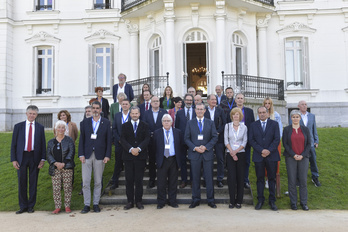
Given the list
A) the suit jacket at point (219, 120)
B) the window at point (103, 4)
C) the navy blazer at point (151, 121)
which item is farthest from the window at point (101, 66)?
the suit jacket at point (219, 120)

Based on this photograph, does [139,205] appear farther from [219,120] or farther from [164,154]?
[219,120]

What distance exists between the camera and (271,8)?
14.2m

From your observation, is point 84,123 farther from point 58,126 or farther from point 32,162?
point 32,162

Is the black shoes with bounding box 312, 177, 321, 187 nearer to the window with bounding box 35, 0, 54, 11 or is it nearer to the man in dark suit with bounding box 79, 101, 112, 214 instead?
the man in dark suit with bounding box 79, 101, 112, 214

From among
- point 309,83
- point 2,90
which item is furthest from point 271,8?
point 2,90

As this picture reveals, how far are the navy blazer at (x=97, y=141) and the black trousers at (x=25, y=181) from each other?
3.22 feet

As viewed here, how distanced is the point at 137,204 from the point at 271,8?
36.7 ft

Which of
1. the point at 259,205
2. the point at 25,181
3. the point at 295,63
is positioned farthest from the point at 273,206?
the point at 295,63

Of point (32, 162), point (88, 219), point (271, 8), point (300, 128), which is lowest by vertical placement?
point (88, 219)

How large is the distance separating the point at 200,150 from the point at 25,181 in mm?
3317

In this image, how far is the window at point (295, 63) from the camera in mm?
14996

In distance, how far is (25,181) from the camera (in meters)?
6.28

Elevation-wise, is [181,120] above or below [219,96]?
below

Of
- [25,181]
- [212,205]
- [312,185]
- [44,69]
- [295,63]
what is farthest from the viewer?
[44,69]
